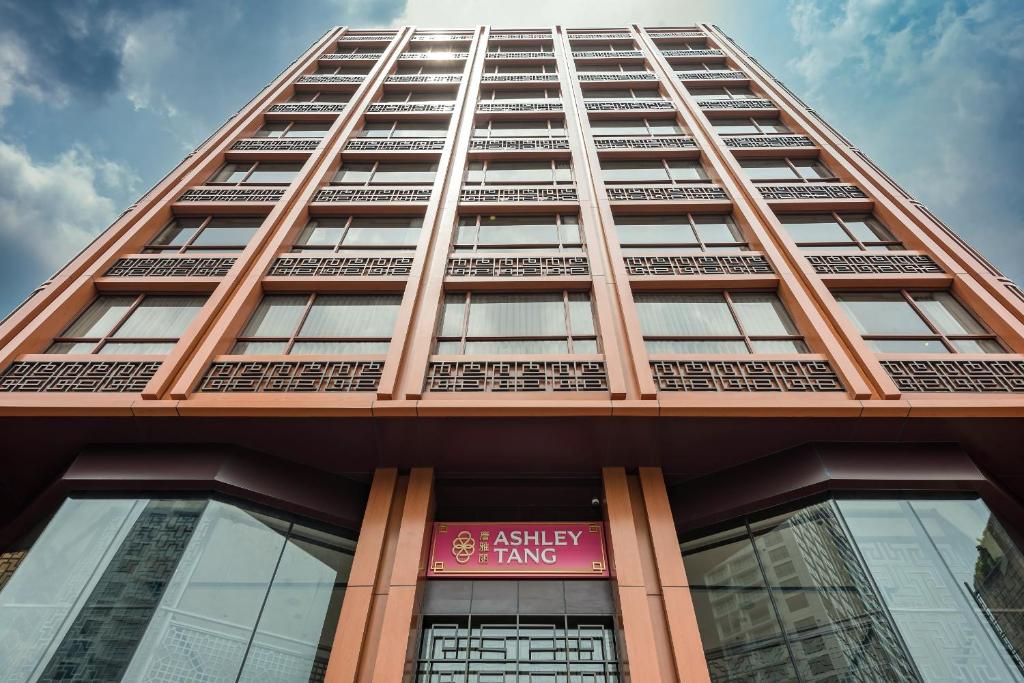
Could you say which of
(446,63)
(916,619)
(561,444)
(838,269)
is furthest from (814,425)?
(446,63)

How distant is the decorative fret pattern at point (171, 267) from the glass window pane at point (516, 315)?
17.7 ft

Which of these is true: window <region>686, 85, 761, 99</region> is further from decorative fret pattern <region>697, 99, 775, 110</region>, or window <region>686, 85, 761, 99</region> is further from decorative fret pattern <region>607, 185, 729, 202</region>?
decorative fret pattern <region>607, 185, 729, 202</region>

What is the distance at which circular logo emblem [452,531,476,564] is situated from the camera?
26.7ft

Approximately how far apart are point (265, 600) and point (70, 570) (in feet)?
7.96

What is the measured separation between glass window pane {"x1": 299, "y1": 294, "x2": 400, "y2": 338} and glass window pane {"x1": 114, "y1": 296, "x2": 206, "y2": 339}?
235cm

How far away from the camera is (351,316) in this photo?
10758mm

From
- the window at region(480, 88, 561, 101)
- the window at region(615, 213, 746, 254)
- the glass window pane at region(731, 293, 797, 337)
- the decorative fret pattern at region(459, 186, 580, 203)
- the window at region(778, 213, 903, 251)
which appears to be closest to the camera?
the glass window pane at region(731, 293, 797, 337)

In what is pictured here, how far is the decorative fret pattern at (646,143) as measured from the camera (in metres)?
16.0

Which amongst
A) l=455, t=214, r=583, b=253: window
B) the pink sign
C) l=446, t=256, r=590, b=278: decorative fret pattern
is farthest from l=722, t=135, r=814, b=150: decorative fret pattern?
the pink sign

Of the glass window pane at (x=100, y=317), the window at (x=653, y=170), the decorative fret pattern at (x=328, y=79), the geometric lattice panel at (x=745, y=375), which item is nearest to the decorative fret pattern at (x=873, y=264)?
the geometric lattice panel at (x=745, y=375)

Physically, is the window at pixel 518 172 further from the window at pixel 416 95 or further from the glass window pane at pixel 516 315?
the window at pixel 416 95

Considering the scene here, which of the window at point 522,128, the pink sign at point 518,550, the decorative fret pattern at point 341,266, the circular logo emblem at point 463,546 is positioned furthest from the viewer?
the window at point 522,128

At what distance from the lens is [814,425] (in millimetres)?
8125

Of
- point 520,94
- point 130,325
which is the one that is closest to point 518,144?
point 520,94
